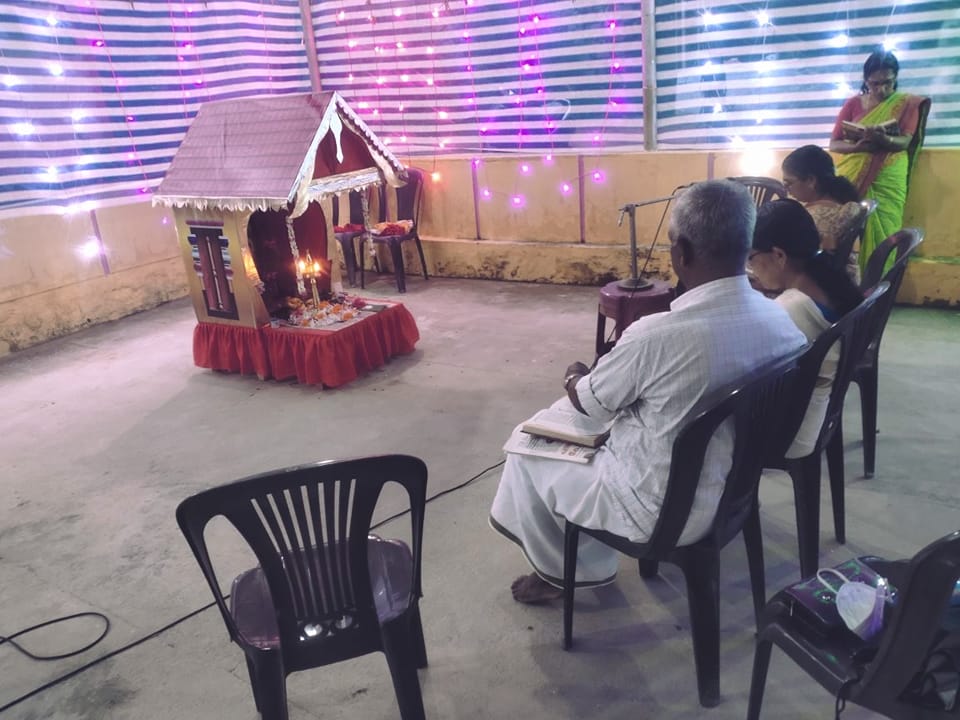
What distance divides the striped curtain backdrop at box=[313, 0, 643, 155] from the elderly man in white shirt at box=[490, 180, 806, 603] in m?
4.40

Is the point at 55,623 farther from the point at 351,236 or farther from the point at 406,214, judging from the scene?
the point at 406,214

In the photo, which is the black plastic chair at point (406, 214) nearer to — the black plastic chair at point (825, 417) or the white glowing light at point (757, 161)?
the white glowing light at point (757, 161)

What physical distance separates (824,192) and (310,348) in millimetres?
2876

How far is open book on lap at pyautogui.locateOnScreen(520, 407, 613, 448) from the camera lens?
2117 millimetres

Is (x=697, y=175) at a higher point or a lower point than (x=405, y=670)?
higher

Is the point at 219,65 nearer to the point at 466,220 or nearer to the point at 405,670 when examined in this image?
the point at 466,220

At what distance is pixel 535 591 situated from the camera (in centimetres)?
248

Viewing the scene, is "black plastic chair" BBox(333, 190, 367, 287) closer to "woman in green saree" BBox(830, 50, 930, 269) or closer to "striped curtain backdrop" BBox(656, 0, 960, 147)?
"striped curtain backdrop" BBox(656, 0, 960, 147)

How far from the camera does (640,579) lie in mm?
2570

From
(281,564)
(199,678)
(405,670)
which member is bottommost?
(199,678)

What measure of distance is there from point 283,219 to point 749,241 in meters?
3.50

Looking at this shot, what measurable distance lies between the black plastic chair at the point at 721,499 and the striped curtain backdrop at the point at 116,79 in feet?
18.3

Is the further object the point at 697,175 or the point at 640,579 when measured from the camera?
the point at 697,175

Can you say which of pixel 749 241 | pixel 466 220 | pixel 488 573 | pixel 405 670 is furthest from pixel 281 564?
pixel 466 220
